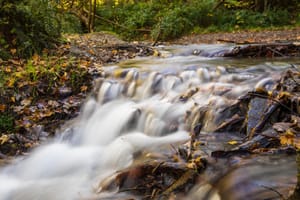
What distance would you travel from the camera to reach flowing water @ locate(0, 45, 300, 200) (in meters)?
3.05

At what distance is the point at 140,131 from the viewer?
15.6 feet

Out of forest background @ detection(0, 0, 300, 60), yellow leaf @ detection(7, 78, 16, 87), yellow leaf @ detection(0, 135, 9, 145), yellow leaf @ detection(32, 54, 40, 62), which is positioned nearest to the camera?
yellow leaf @ detection(0, 135, 9, 145)

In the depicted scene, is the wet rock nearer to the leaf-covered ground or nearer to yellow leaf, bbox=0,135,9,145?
the leaf-covered ground

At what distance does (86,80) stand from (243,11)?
980 cm

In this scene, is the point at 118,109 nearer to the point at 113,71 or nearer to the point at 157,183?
the point at 113,71

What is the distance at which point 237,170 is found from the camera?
115 inches

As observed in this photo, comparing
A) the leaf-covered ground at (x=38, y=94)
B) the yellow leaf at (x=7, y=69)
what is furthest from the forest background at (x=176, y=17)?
the yellow leaf at (x=7, y=69)

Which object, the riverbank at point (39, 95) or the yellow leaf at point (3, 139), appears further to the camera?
the riverbank at point (39, 95)

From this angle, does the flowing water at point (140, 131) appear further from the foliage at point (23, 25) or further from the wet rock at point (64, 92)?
the foliage at point (23, 25)

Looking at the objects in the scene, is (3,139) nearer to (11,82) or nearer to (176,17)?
(11,82)

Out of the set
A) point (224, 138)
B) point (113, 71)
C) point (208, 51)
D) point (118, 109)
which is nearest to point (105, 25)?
point (208, 51)

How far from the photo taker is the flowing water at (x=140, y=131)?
3.05 metres

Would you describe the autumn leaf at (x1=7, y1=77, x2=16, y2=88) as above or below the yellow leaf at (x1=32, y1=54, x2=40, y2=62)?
below

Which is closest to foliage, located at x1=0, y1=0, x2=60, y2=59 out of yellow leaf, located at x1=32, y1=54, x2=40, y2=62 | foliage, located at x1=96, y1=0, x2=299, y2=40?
yellow leaf, located at x1=32, y1=54, x2=40, y2=62
